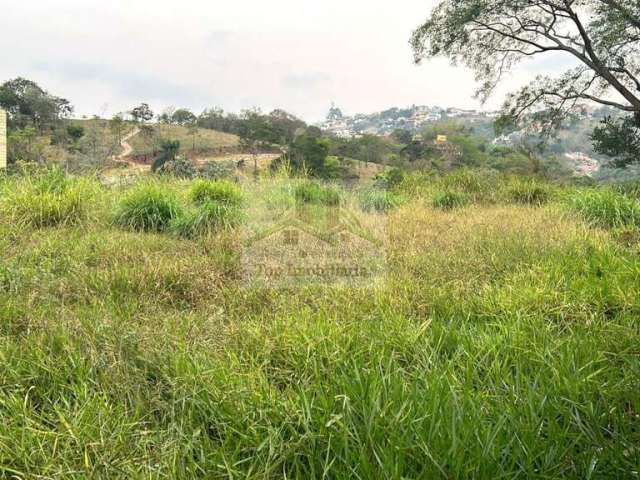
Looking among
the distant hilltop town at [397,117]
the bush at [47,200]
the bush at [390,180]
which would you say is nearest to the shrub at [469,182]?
the bush at [390,180]

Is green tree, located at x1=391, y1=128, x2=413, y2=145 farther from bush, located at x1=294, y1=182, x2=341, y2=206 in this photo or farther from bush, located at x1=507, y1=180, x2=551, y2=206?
bush, located at x1=294, y1=182, x2=341, y2=206

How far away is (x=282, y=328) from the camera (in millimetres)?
1896

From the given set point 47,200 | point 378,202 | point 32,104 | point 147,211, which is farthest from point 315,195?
point 32,104

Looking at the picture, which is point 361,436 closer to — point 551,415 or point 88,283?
point 551,415

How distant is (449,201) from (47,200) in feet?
17.2

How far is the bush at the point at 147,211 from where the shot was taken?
13.3 feet

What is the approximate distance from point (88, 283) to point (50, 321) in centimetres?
59

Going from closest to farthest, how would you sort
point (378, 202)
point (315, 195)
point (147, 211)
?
point (147, 211) → point (315, 195) → point (378, 202)

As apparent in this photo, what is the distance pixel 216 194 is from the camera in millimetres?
4832

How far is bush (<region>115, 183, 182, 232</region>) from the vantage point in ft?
13.3

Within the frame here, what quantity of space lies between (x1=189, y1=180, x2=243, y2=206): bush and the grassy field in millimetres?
10096

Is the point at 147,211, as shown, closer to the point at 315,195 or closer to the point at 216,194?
the point at 216,194

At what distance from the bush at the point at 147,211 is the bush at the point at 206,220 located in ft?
0.64

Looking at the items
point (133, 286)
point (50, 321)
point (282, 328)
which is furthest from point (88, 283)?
point (282, 328)
